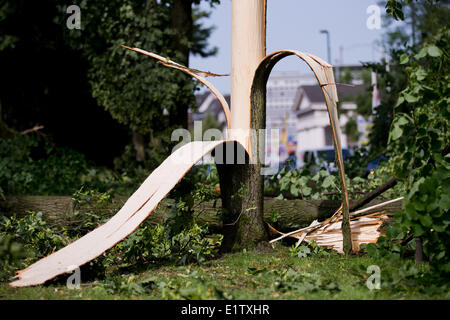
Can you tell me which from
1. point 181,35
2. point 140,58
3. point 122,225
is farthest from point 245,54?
point 181,35

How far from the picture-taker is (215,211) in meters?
5.24

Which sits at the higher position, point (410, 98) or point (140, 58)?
point (140, 58)

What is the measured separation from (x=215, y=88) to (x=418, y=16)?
1129 centimetres

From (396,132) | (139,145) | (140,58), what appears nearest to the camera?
(396,132)

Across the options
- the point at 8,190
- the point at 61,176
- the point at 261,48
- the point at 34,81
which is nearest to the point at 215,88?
the point at 261,48

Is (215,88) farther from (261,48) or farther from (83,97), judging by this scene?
(83,97)

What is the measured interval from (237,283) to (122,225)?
0.99 m

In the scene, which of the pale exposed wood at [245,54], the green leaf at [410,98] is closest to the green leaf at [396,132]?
the green leaf at [410,98]

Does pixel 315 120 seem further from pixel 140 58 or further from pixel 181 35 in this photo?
pixel 140 58

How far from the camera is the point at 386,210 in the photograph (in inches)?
192

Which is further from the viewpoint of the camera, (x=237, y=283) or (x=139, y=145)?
(x=139, y=145)

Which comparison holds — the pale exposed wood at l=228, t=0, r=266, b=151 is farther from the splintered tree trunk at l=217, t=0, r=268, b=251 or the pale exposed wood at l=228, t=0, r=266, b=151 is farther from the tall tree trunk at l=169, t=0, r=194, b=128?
the tall tree trunk at l=169, t=0, r=194, b=128

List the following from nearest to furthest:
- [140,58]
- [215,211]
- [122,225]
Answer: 1. [122,225]
2. [215,211]
3. [140,58]
